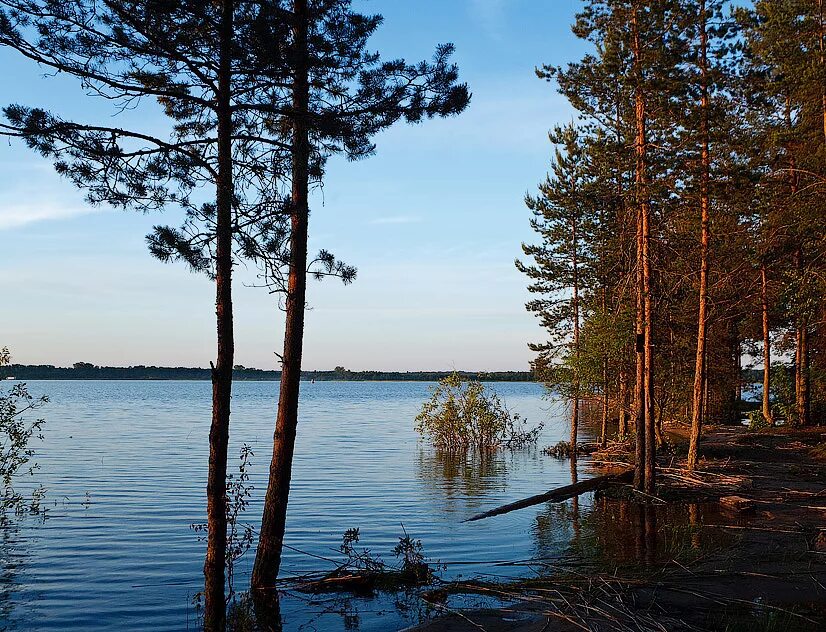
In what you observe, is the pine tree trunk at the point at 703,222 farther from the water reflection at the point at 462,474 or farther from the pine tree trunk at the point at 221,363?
the pine tree trunk at the point at 221,363

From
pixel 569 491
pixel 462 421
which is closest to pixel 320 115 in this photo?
pixel 569 491

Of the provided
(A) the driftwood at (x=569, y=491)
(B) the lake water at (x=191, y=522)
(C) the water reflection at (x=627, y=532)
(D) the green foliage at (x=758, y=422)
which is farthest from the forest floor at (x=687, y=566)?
(D) the green foliage at (x=758, y=422)

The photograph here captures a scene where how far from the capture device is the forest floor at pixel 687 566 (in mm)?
8742

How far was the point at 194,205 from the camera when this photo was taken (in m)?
9.80

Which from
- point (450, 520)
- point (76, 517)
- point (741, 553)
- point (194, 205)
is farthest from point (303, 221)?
point (76, 517)

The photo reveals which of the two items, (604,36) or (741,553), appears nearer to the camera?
(741,553)

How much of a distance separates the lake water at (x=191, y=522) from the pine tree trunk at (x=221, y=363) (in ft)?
5.07

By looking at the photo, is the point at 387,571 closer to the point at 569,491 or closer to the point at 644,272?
the point at 569,491

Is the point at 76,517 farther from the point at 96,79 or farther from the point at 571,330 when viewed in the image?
the point at 571,330

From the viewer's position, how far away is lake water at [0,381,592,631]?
1153 centimetres

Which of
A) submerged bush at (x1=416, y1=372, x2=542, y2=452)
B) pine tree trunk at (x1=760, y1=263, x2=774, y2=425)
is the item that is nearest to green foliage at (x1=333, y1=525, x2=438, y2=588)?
submerged bush at (x1=416, y1=372, x2=542, y2=452)

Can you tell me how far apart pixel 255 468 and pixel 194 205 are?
851 inches

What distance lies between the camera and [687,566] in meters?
11.7

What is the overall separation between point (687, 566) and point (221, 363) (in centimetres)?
811
